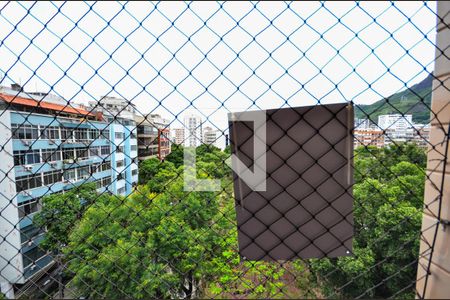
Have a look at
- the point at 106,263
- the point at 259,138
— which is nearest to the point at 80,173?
the point at 106,263

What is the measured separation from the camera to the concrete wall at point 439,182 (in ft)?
2.06

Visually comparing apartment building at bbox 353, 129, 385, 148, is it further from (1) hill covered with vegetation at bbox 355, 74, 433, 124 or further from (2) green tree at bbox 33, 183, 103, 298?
(2) green tree at bbox 33, 183, 103, 298

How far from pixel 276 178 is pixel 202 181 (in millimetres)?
462

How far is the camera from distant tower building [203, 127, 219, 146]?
848mm

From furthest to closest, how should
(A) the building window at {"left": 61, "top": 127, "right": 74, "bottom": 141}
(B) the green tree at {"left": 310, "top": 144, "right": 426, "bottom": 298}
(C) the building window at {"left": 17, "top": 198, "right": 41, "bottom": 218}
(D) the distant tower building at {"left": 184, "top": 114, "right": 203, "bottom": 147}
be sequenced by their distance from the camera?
1. (C) the building window at {"left": 17, "top": 198, "right": 41, "bottom": 218}
2. (A) the building window at {"left": 61, "top": 127, "right": 74, "bottom": 141}
3. (D) the distant tower building at {"left": 184, "top": 114, "right": 203, "bottom": 147}
4. (B) the green tree at {"left": 310, "top": 144, "right": 426, "bottom": 298}

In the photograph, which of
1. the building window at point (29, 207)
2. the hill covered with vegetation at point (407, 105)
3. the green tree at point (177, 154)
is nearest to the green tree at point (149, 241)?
the green tree at point (177, 154)

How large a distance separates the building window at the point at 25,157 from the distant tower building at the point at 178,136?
675mm

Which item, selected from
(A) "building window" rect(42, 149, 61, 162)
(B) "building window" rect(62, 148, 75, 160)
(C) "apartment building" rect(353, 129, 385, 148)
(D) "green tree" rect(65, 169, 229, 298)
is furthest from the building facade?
(C) "apartment building" rect(353, 129, 385, 148)

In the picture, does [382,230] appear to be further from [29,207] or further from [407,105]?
[29,207]

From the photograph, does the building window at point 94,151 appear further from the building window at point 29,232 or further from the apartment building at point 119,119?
the building window at point 29,232

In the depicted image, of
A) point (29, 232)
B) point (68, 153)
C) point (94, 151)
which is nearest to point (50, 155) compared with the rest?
point (68, 153)

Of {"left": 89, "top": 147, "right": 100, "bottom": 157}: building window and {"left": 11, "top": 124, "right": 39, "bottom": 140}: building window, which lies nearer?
{"left": 11, "top": 124, "right": 39, "bottom": 140}: building window

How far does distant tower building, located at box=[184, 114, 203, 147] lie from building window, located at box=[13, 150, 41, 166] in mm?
749

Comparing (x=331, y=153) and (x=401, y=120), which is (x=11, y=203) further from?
(x=401, y=120)
